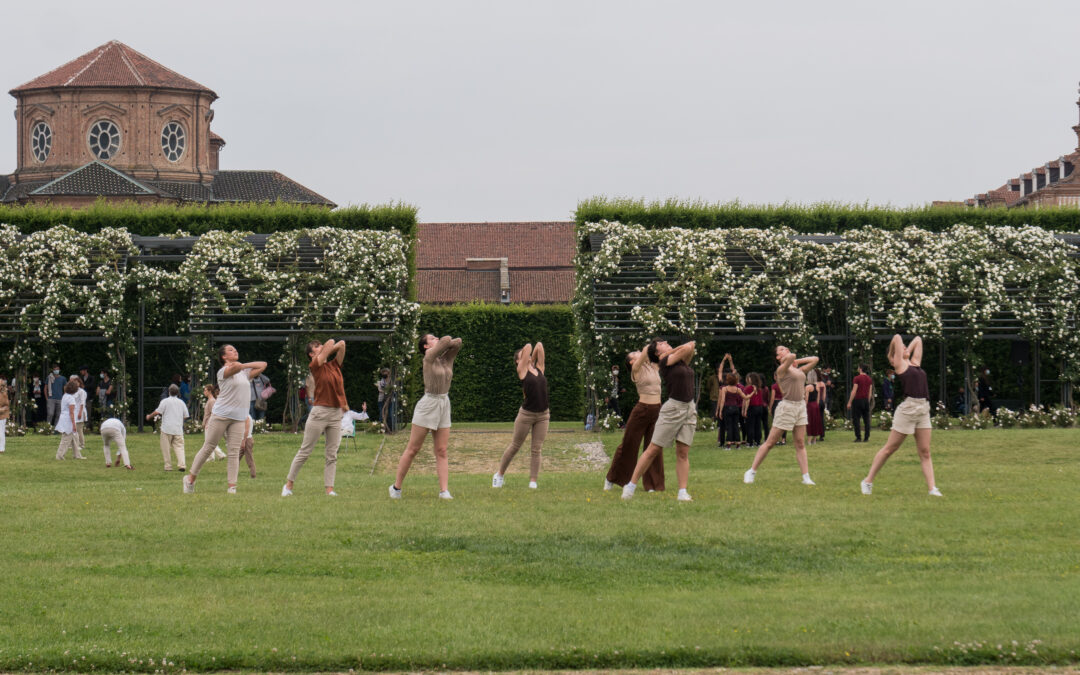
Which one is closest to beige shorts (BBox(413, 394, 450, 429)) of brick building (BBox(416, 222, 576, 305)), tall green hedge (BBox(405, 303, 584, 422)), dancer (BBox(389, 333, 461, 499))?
dancer (BBox(389, 333, 461, 499))

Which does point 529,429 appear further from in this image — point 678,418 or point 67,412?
point 67,412

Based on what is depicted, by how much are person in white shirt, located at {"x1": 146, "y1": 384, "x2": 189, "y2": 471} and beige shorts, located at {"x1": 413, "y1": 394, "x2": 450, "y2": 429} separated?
7510 millimetres

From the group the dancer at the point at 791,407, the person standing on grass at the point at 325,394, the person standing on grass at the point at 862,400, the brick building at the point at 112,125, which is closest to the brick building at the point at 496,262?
the brick building at the point at 112,125

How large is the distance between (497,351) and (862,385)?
1284cm

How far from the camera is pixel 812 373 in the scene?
84.9 ft

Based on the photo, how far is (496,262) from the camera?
7019cm

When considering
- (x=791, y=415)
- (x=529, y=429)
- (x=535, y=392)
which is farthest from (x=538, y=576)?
(x=791, y=415)

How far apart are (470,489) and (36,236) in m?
18.1

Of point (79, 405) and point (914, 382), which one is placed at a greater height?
point (914, 382)

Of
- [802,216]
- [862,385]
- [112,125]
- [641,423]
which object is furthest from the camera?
[112,125]

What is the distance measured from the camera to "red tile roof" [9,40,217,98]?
68125 mm

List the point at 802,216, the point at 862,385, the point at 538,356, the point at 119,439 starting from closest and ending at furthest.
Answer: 1. the point at 538,356
2. the point at 119,439
3. the point at 862,385
4. the point at 802,216

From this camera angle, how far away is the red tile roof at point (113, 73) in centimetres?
6812

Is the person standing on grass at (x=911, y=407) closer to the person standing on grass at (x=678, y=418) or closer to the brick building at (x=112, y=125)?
the person standing on grass at (x=678, y=418)
